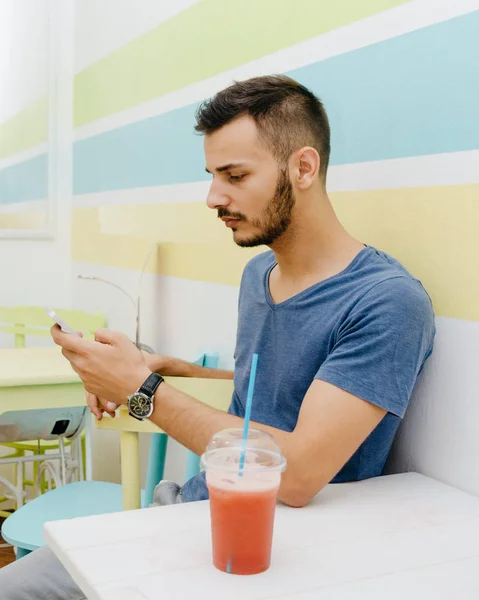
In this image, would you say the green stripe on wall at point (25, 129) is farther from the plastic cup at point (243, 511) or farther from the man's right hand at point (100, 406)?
the plastic cup at point (243, 511)

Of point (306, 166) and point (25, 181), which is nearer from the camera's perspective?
point (306, 166)

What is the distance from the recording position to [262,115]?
1.32 m

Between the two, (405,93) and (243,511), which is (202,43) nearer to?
(405,93)

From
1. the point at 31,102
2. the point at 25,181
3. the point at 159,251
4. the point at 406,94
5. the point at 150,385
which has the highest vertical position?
the point at 31,102

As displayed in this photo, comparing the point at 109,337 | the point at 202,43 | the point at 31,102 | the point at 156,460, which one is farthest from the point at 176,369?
the point at 31,102

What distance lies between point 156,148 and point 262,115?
3.60 feet

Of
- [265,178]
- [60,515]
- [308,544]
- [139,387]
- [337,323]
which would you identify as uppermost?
[265,178]

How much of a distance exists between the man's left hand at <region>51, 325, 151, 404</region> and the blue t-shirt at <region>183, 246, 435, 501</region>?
24 cm

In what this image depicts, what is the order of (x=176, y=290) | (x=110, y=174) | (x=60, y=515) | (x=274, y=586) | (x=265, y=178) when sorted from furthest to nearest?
(x=110, y=174), (x=176, y=290), (x=60, y=515), (x=265, y=178), (x=274, y=586)

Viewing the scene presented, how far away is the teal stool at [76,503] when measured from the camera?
163cm

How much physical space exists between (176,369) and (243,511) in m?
0.86

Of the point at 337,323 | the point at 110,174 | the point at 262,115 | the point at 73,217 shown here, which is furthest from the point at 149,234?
the point at 337,323

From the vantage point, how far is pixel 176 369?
5.41 ft

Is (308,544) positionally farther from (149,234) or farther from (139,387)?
(149,234)
